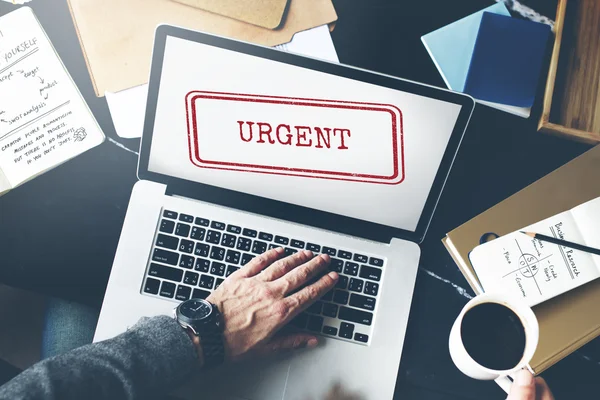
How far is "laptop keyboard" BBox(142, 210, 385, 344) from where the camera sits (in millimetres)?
781

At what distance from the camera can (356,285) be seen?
0.79m

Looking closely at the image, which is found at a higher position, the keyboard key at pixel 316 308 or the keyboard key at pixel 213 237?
the keyboard key at pixel 213 237

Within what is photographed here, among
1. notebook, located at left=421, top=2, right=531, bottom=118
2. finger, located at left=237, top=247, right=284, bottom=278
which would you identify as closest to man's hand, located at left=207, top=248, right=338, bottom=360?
finger, located at left=237, top=247, right=284, bottom=278

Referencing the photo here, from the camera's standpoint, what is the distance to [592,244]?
2.60ft

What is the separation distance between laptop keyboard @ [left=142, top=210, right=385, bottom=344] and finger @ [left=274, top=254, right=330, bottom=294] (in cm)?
2

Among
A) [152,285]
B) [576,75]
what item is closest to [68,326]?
[152,285]

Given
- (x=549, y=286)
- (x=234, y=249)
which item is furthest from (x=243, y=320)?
(x=549, y=286)

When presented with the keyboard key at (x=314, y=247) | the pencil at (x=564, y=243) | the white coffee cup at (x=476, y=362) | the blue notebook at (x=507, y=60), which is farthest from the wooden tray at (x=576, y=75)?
the keyboard key at (x=314, y=247)

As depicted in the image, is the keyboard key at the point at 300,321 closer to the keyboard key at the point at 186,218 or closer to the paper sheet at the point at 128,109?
the keyboard key at the point at 186,218

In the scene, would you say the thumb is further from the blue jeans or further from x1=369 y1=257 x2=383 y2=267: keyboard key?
the blue jeans

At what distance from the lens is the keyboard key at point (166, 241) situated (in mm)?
784

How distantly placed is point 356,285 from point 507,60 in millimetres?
417

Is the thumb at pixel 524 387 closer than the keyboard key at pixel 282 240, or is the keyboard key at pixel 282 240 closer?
the thumb at pixel 524 387

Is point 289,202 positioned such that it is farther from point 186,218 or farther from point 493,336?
point 493,336
